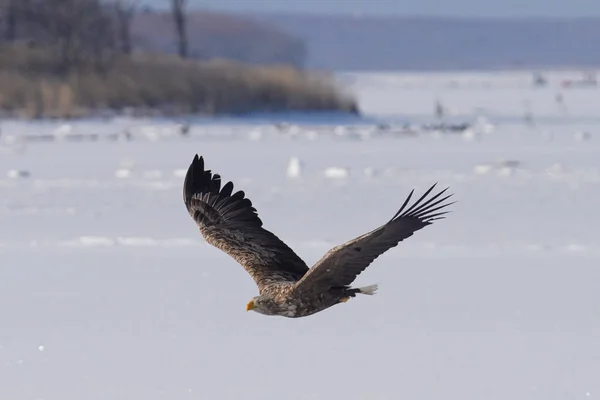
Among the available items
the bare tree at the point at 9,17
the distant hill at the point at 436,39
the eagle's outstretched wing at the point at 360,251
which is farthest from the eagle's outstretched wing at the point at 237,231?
the distant hill at the point at 436,39

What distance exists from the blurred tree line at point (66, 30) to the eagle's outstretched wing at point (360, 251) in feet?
63.4

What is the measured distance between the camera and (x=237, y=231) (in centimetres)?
625

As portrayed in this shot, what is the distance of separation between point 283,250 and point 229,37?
313 feet

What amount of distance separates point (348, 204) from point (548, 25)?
15388 centimetres

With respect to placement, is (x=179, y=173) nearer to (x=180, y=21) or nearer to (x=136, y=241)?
(x=136, y=241)

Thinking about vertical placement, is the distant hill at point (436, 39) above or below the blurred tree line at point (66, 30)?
above

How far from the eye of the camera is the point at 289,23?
532 ft

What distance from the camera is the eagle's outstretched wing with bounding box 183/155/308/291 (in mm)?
6078

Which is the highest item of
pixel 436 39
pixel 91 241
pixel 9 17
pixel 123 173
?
pixel 436 39

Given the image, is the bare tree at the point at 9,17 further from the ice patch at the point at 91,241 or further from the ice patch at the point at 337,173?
the ice patch at the point at 91,241

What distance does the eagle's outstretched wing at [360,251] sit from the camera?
5160 millimetres

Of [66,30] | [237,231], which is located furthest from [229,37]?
[237,231]

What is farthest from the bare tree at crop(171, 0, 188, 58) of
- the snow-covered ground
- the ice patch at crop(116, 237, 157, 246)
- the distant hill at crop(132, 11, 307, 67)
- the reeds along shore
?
the distant hill at crop(132, 11, 307, 67)

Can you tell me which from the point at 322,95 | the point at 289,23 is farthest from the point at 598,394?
the point at 289,23
